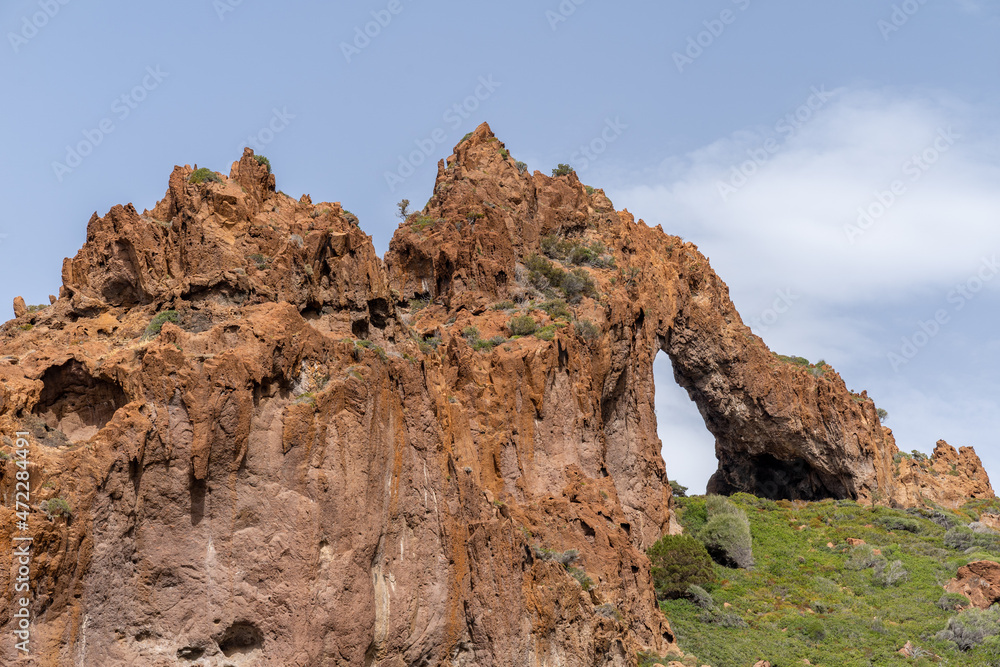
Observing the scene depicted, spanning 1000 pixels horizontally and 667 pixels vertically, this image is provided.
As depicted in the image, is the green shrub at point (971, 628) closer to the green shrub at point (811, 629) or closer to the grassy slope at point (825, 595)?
the grassy slope at point (825, 595)

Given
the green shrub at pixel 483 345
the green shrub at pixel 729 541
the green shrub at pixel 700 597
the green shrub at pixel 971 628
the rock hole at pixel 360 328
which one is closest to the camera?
the rock hole at pixel 360 328

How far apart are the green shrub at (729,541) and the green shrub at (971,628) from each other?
33.0 feet

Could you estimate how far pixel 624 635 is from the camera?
91.4 ft

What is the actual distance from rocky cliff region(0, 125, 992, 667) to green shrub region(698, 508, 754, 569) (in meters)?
13.3

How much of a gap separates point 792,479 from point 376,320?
45283 millimetres

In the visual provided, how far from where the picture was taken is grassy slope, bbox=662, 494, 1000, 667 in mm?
35719

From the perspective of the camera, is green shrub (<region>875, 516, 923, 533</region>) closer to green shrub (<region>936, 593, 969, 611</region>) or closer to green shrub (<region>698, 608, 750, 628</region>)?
green shrub (<region>936, 593, 969, 611</region>)

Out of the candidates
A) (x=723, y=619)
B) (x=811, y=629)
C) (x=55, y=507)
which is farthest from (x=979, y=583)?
(x=55, y=507)

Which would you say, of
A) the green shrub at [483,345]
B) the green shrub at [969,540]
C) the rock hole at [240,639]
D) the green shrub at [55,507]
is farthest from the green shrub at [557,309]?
the green shrub at [969,540]

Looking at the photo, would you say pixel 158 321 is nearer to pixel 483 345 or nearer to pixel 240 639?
pixel 240 639

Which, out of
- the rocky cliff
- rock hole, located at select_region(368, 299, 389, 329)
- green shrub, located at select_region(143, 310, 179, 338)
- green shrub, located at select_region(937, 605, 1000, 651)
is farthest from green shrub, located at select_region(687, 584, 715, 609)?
green shrub, located at select_region(143, 310, 179, 338)

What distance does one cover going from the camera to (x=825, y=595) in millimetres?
42594

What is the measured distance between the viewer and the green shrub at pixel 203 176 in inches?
946

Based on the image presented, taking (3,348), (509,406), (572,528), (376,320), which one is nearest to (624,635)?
(572,528)
